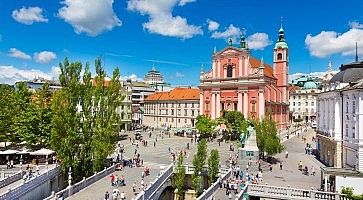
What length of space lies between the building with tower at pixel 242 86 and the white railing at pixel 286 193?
4000cm

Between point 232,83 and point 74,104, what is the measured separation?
44.6 m

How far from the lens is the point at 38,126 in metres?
38.3

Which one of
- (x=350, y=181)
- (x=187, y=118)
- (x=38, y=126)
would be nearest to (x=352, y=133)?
(x=350, y=181)

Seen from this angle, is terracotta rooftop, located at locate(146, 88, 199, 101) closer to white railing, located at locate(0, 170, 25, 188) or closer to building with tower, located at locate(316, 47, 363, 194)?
building with tower, located at locate(316, 47, 363, 194)

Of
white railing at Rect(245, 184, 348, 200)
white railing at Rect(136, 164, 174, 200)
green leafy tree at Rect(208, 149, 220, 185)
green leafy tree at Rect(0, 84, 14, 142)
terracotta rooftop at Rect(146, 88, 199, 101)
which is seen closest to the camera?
white railing at Rect(136, 164, 174, 200)

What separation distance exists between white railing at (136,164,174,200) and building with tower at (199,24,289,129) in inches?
1499

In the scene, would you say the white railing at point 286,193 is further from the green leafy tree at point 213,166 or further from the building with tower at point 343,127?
the green leafy tree at point 213,166

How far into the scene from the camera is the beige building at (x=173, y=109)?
87.2 m

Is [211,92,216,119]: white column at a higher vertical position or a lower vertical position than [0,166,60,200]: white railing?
higher

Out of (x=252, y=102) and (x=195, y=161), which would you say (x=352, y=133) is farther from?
(x=252, y=102)

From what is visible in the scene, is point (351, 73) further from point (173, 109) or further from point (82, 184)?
point (173, 109)

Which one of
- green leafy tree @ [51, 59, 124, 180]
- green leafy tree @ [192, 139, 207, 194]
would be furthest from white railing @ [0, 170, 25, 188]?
green leafy tree @ [192, 139, 207, 194]

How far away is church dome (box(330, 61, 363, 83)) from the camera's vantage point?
35.8 metres

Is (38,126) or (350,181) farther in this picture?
(38,126)
